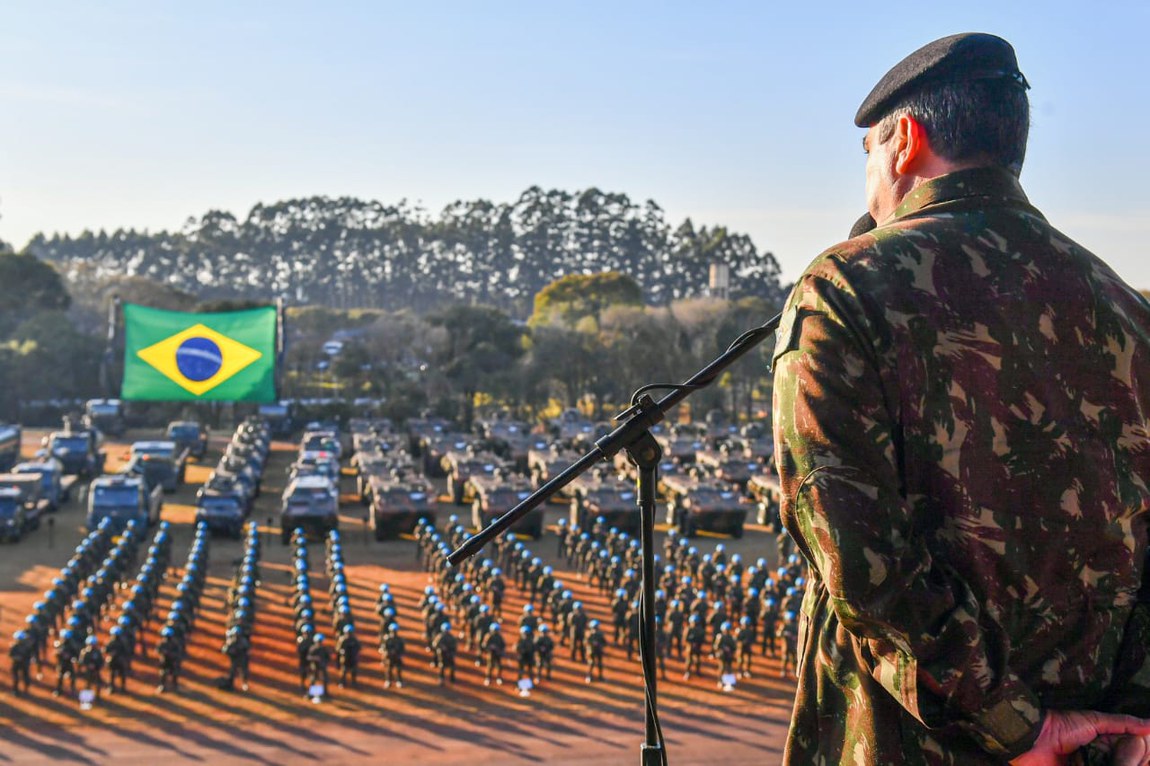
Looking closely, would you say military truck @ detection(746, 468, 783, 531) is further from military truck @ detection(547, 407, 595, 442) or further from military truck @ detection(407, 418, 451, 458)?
military truck @ detection(407, 418, 451, 458)

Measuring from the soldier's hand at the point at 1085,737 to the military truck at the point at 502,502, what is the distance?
24168mm

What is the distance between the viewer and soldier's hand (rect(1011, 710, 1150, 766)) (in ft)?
7.27

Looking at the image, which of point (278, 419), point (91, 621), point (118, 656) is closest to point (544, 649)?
point (118, 656)

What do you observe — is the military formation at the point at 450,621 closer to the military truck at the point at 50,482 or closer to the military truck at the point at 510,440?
the military truck at the point at 50,482

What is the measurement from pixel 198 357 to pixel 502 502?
285 inches

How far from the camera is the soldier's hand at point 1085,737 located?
2.22 m

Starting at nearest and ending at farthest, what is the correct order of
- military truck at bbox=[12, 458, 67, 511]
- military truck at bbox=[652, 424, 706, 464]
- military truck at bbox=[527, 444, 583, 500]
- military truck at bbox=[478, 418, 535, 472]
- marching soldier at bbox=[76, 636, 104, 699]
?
marching soldier at bbox=[76, 636, 104, 699] → military truck at bbox=[12, 458, 67, 511] → military truck at bbox=[527, 444, 583, 500] → military truck at bbox=[652, 424, 706, 464] → military truck at bbox=[478, 418, 535, 472]

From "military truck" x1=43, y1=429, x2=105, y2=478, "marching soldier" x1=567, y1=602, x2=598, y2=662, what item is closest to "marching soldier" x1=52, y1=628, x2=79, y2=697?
"marching soldier" x1=567, y1=602, x2=598, y2=662

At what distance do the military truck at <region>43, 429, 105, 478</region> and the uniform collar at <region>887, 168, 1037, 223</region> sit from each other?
123 feet

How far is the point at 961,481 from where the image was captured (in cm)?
221

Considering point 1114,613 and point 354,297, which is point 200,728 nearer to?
Result: point 1114,613

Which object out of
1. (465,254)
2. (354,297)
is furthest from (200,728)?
(354,297)

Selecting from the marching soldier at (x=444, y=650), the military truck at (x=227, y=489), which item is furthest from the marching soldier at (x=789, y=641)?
the military truck at (x=227, y=489)

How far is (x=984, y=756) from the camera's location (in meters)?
2.25
